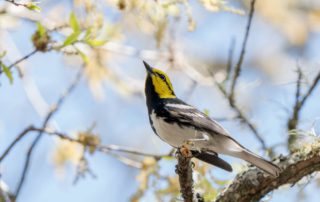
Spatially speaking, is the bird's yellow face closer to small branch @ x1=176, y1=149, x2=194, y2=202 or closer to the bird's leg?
the bird's leg

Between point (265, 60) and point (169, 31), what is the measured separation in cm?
391

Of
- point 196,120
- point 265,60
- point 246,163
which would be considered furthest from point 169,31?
point 265,60

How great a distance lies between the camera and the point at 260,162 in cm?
366

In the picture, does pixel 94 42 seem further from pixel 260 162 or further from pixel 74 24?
pixel 260 162

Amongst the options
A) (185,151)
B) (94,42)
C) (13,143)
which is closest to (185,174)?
(185,151)

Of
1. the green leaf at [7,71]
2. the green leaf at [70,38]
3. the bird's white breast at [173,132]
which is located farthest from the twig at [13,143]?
the bird's white breast at [173,132]

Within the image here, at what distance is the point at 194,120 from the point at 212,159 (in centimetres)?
30

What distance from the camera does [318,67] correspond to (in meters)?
4.13

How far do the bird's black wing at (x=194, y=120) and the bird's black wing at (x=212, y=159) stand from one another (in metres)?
0.15

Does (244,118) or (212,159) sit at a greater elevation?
(244,118)

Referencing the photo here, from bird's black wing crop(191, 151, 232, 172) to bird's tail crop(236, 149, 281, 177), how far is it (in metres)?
0.13

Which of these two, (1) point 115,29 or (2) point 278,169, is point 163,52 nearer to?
(1) point 115,29

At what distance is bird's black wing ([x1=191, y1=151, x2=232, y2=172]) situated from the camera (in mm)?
4047

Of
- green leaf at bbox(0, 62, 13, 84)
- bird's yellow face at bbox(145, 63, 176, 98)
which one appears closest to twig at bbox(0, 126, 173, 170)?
green leaf at bbox(0, 62, 13, 84)
